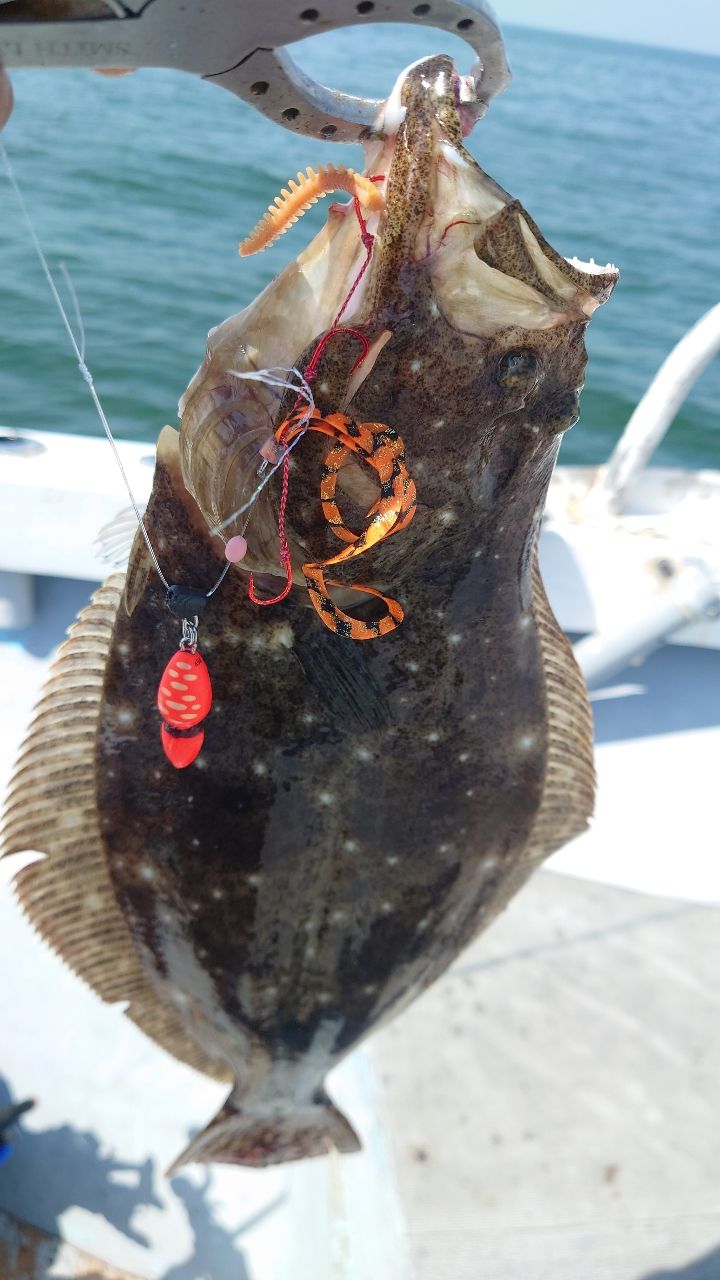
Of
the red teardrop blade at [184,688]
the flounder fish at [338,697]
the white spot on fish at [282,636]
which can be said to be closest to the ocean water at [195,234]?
the flounder fish at [338,697]

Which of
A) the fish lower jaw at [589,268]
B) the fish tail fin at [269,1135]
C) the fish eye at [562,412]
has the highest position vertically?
the fish lower jaw at [589,268]

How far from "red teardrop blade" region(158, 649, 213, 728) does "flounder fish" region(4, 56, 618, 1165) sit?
0.16m

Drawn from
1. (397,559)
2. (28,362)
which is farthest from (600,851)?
(28,362)

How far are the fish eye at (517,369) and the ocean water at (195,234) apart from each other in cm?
122

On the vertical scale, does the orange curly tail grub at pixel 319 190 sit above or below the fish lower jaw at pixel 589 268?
above

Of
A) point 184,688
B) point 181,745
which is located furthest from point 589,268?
point 181,745

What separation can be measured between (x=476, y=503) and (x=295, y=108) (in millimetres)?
675

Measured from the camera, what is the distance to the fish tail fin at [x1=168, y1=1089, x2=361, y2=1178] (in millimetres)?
2406

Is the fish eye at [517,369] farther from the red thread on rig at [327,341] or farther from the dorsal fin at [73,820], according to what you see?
the dorsal fin at [73,820]

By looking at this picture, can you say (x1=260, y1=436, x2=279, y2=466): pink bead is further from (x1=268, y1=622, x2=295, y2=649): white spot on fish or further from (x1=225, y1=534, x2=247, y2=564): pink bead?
(x1=268, y1=622, x2=295, y2=649): white spot on fish

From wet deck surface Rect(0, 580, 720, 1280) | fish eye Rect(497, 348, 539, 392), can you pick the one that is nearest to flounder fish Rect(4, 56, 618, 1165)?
fish eye Rect(497, 348, 539, 392)

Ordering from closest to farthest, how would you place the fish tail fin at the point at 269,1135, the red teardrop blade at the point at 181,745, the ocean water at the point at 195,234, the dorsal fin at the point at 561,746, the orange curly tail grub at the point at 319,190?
1. the orange curly tail grub at the point at 319,190
2. the red teardrop blade at the point at 181,745
3. the dorsal fin at the point at 561,746
4. the fish tail fin at the point at 269,1135
5. the ocean water at the point at 195,234

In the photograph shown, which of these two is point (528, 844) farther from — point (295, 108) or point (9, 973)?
point (9, 973)

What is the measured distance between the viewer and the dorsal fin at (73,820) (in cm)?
197
